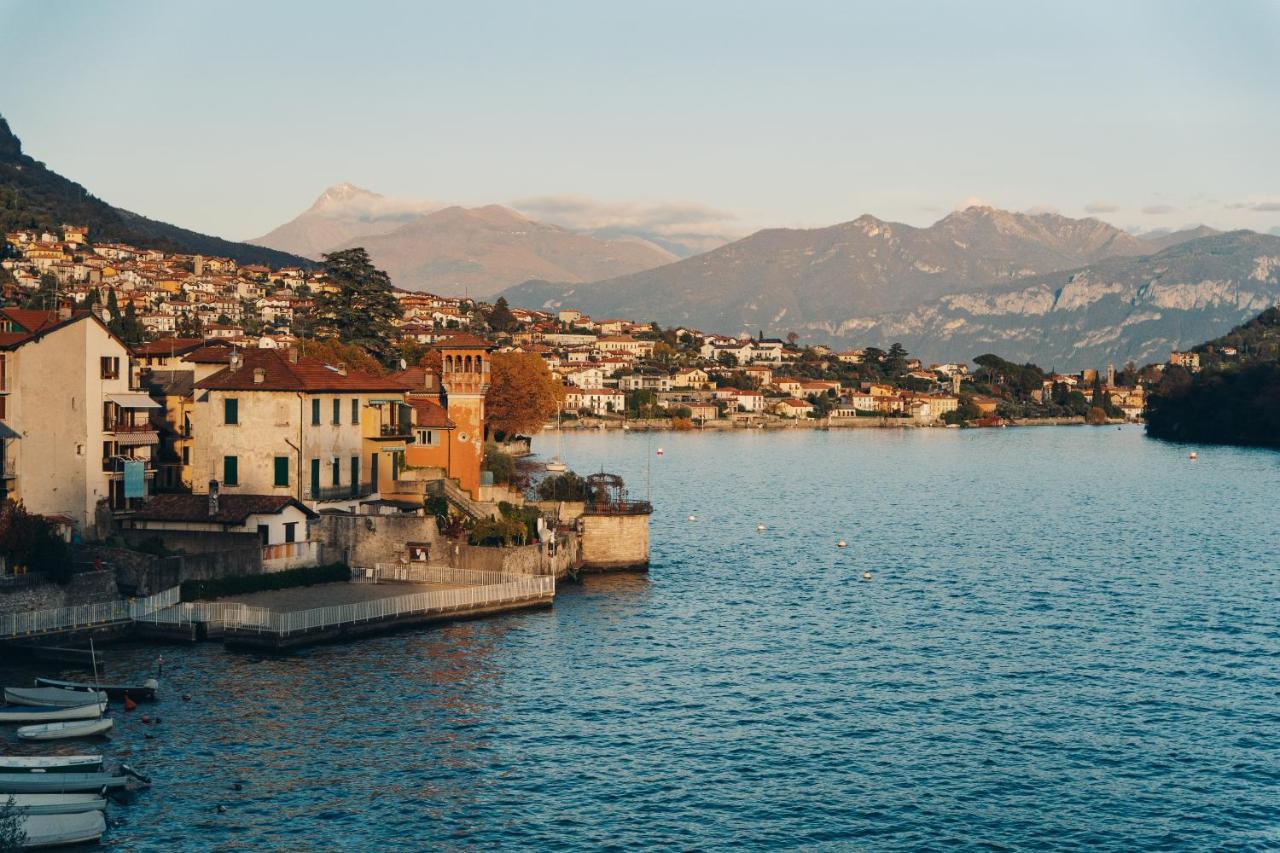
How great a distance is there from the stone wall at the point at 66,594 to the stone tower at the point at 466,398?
25.4 metres

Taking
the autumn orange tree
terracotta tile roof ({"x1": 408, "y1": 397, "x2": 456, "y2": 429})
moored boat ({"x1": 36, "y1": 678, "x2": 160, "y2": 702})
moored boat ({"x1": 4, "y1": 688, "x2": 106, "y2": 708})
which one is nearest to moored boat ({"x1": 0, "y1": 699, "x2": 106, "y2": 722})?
moored boat ({"x1": 4, "y1": 688, "x2": 106, "y2": 708})

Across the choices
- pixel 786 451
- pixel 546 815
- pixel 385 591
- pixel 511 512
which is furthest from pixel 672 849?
pixel 786 451

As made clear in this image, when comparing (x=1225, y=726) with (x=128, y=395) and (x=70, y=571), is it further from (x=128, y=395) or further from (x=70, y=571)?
(x=128, y=395)

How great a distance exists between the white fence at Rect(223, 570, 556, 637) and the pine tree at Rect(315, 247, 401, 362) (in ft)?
171

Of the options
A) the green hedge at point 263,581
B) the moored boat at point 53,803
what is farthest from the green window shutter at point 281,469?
the moored boat at point 53,803

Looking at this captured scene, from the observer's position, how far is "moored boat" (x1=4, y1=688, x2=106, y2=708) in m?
38.5

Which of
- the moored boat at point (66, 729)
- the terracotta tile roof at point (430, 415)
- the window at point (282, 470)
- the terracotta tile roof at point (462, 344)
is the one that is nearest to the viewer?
the moored boat at point (66, 729)

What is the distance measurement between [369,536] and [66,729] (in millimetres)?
22637

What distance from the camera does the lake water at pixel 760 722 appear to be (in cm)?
3288

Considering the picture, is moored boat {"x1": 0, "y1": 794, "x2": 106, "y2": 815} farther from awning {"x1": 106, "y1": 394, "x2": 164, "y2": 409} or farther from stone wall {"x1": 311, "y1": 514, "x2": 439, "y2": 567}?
awning {"x1": 106, "y1": 394, "x2": 164, "y2": 409}

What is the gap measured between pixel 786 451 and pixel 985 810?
165m

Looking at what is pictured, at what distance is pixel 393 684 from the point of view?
43844 millimetres

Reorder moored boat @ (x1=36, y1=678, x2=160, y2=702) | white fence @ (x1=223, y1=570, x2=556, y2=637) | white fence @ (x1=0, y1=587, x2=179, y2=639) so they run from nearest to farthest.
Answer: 1. moored boat @ (x1=36, y1=678, x2=160, y2=702)
2. white fence @ (x1=0, y1=587, x2=179, y2=639)
3. white fence @ (x1=223, y1=570, x2=556, y2=637)

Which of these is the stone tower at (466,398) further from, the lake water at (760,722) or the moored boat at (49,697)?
the moored boat at (49,697)
